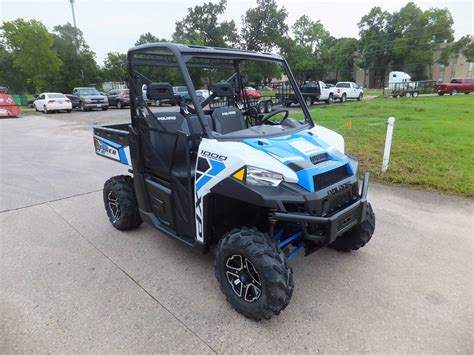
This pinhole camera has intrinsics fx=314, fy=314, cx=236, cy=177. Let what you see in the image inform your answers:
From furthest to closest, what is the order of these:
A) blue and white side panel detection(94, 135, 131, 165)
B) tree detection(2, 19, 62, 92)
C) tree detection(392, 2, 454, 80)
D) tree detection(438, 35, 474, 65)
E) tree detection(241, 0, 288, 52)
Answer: tree detection(392, 2, 454, 80) < tree detection(438, 35, 474, 65) < tree detection(241, 0, 288, 52) < tree detection(2, 19, 62, 92) < blue and white side panel detection(94, 135, 131, 165)

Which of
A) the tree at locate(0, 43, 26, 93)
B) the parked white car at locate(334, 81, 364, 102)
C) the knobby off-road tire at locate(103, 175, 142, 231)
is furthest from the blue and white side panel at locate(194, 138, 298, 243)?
the tree at locate(0, 43, 26, 93)

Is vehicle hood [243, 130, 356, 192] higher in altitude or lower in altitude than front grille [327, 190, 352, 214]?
higher

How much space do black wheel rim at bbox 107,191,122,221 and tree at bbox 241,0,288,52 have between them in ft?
163

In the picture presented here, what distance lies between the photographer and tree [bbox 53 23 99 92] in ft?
115

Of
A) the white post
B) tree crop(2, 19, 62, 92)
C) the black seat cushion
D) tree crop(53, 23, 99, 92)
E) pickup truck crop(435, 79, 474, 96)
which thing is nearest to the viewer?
the black seat cushion

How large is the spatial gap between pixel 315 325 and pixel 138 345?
1293 millimetres

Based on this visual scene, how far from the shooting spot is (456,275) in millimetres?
2941

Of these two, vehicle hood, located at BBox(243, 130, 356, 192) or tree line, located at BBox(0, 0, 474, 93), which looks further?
tree line, located at BBox(0, 0, 474, 93)

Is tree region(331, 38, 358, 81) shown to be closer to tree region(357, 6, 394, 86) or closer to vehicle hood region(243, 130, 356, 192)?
tree region(357, 6, 394, 86)

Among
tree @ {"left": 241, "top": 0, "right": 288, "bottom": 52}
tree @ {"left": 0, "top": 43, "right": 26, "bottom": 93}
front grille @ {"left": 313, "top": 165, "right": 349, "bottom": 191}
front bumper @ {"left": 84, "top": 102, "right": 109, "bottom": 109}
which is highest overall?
tree @ {"left": 241, "top": 0, "right": 288, "bottom": 52}

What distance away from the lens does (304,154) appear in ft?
8.14

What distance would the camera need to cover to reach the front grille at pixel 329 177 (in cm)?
236

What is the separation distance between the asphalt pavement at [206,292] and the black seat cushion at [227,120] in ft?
4.46

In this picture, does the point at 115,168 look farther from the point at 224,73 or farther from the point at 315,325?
the point at 315,325
